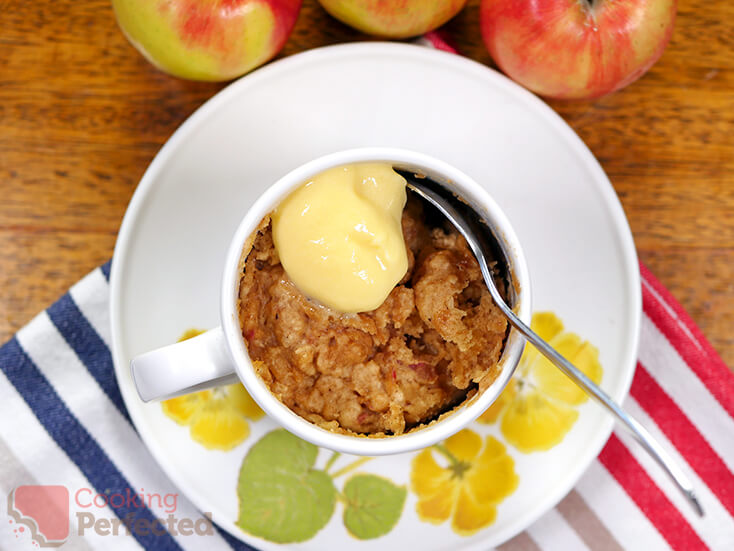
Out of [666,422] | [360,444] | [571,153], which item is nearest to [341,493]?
[360,444]

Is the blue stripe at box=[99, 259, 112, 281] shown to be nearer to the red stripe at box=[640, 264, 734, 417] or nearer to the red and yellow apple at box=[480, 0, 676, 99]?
the red and yellow apple at box=[480, 0, 676, 99]

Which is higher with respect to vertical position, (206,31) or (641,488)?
(206,31)

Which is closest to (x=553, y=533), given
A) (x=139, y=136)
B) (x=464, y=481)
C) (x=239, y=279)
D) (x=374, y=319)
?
(x=464, y=481)

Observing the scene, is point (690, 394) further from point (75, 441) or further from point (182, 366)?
point (75, 441)

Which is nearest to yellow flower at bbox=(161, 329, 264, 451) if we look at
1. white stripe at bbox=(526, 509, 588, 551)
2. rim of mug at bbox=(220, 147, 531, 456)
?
rim of mug at bbox=(220, 147, 531, 456)

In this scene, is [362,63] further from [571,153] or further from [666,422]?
[666,422]
